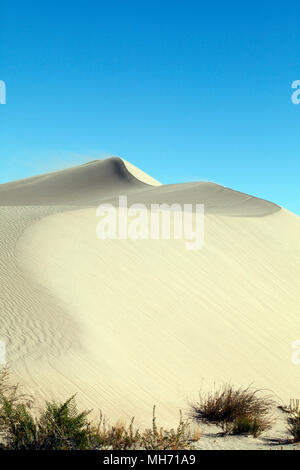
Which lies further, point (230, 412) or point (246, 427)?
point (230, 412)

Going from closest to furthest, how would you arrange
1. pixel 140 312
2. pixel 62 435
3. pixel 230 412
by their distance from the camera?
pixel 62 435 → pixel 230 412 → pixel 140 312

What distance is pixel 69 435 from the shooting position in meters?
4.74

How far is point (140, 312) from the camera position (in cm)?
979

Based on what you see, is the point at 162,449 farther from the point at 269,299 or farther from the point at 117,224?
the point at 117,224

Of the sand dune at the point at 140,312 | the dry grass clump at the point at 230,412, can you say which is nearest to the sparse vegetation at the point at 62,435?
the sand dune at the point at 140,312

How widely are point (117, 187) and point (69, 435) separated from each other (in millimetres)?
32530

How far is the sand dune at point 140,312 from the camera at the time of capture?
682 cm

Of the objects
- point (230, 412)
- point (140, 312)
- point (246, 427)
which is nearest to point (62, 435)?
point (246, 427)

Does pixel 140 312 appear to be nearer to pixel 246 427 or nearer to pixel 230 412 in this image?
pixel 230 412

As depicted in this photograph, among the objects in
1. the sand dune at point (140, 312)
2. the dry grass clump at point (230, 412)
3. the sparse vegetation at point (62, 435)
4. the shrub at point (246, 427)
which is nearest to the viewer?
the sparse vegetation at point (62, 435)

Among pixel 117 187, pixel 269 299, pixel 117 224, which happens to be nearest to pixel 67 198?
pixel 117 187

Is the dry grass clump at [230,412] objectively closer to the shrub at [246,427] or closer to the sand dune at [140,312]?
the shrub at [246,427]

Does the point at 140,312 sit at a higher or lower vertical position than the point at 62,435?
higher

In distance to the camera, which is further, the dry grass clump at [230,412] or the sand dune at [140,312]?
the sand dune at [140,312]
